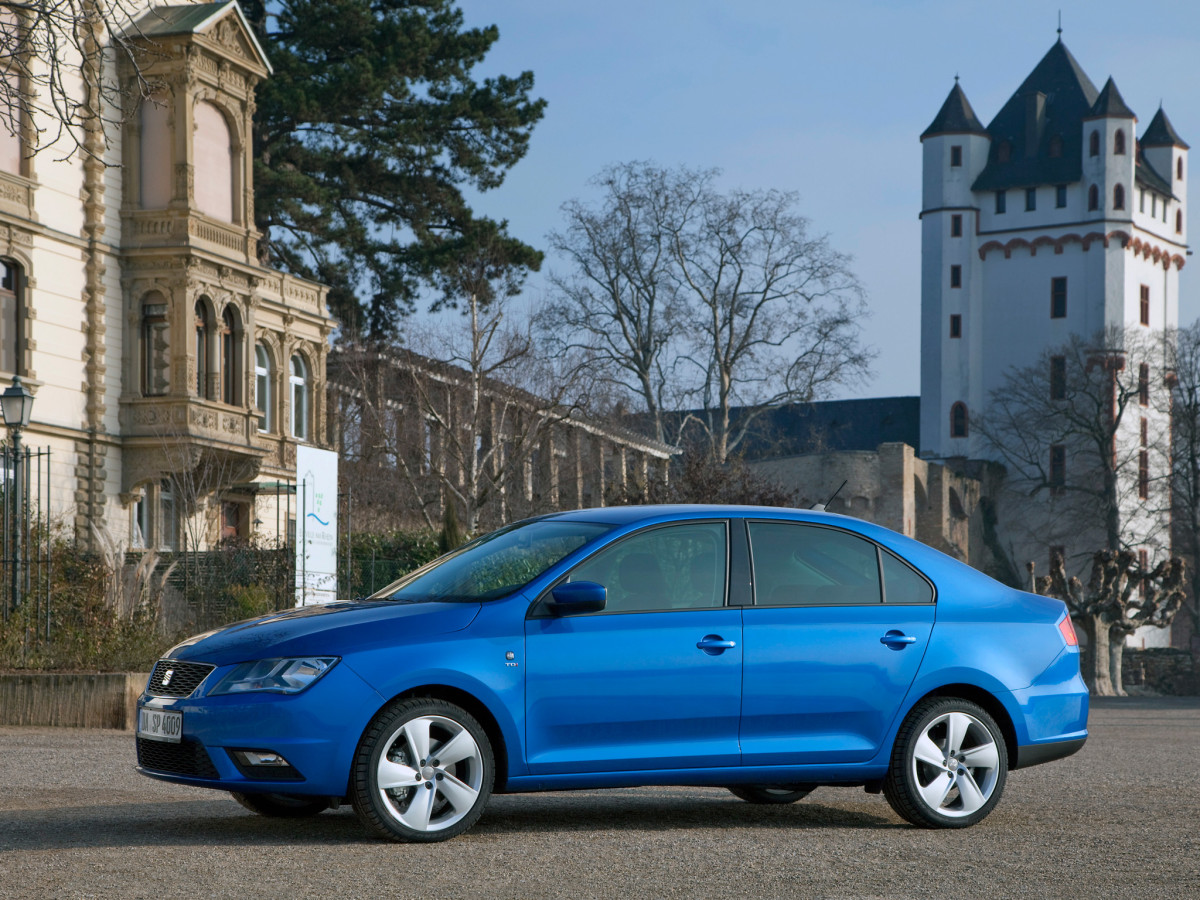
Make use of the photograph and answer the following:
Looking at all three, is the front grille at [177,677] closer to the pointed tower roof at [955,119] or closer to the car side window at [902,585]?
the car side window at [902,585]

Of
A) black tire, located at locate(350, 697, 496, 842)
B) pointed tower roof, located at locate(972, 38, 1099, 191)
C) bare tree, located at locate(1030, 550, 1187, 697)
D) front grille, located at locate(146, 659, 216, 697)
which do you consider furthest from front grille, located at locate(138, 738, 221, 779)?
pointed tower roof, located at locate(972, 38, 1099, 191)

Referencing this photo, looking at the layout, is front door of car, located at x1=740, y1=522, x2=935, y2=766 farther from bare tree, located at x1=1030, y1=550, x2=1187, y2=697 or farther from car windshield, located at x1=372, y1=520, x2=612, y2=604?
bare tree, located at x1=1030, y1=550, x2=1187, y2=697

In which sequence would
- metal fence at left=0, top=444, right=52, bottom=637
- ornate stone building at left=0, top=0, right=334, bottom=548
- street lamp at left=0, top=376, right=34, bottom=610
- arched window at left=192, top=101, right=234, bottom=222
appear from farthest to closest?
arched window at left=192, top=101, right=234, bottom=222 < ornate stone building at left=0, top=0, right=334, bottom=548 < street lamp at left=0, top=376, right=34, bottom=610 < metal fence at left=0, top=444, right=52, bottom=637

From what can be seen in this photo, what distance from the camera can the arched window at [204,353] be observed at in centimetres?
3566

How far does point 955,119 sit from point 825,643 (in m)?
86.5

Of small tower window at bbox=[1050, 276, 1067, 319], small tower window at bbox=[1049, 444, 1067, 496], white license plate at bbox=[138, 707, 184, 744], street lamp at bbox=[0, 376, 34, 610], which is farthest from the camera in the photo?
small tower window at bbox=[1050, 276, 1067, 319]

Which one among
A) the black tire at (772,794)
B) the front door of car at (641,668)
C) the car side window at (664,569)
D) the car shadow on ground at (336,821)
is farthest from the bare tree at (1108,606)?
the front door of car at (641,668)

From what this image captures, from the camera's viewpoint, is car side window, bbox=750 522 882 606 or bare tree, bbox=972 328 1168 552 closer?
car side window, bbox=750 522 882 606

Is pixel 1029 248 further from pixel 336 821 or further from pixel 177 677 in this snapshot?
pixel 177 677

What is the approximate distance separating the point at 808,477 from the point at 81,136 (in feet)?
159

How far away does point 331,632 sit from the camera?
25.2 feet

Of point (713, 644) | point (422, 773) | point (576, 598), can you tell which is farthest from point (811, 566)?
point (422, 773)

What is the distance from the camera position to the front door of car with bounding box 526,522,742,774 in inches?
312

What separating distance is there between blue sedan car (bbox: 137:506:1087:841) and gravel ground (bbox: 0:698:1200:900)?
28 cm
